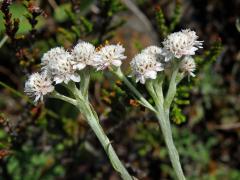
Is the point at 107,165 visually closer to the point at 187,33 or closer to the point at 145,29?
the point at 145,29

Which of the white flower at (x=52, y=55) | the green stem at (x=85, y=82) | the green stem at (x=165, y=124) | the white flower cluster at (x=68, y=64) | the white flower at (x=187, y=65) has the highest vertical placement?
the white flower at (x=52, y=55)

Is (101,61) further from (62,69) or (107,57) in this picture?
(62,69)

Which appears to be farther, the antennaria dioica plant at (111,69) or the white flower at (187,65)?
the white flower at (187,65)

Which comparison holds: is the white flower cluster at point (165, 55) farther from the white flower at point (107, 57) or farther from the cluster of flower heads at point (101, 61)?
the white flower at point (107, 57)

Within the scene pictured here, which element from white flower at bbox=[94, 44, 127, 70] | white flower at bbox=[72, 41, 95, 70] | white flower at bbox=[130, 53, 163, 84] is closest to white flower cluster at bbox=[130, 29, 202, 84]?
white flower at bbox=[130, 53, 163, 84]

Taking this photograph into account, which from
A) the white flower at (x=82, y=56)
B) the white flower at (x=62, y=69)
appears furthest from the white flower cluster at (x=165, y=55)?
the white flower at (x=62, y=69)

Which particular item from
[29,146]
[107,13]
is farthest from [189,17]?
[29,146]
